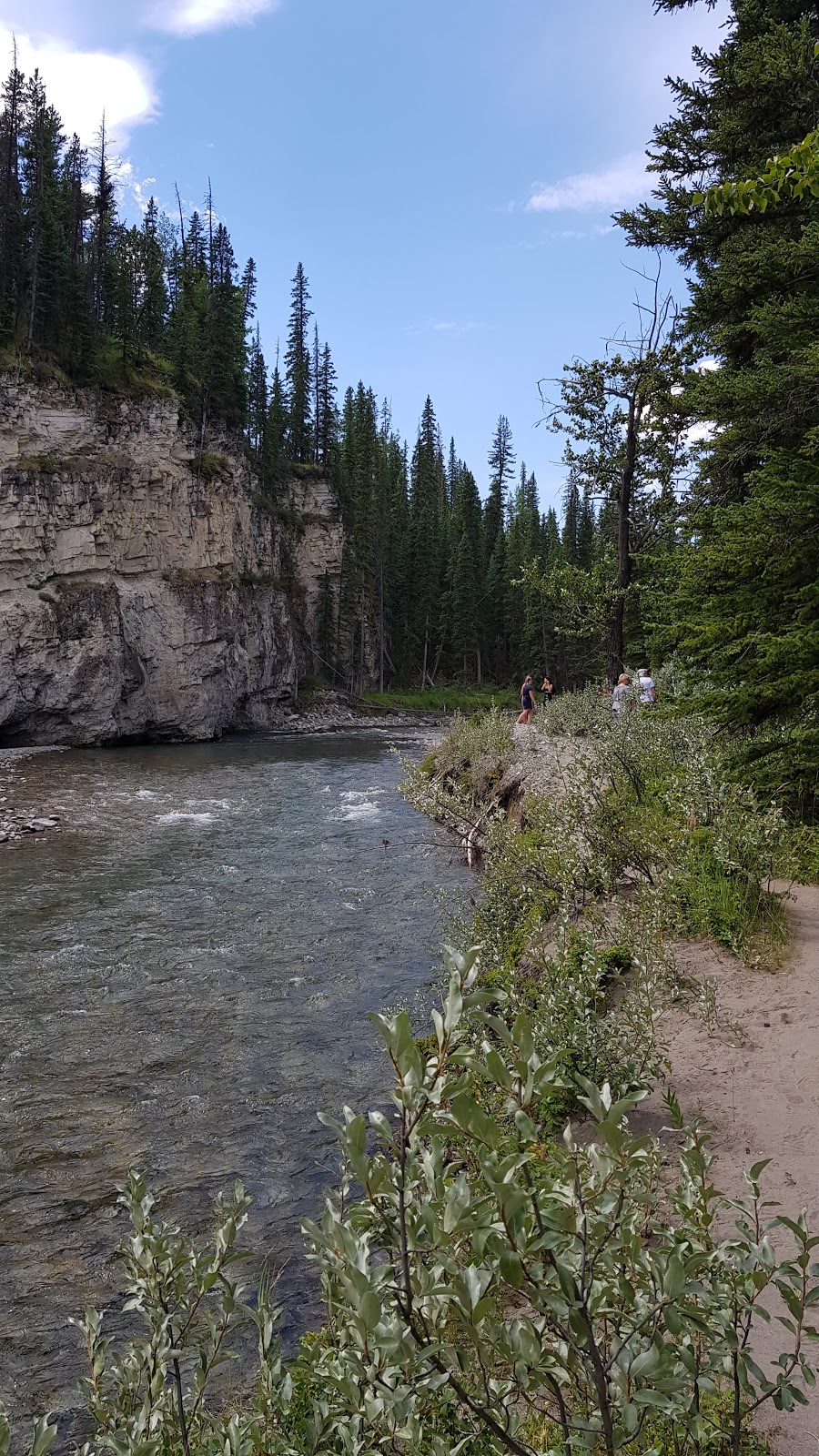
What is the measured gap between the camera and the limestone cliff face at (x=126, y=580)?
35812mm

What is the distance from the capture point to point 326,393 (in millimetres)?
67938

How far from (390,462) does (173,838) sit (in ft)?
248

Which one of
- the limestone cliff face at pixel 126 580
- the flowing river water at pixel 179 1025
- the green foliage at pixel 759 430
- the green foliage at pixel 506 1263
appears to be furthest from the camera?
the limestone cliff face at pixel 126 580

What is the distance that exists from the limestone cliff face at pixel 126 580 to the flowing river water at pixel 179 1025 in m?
20.6

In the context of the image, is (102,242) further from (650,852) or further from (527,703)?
(650,852)

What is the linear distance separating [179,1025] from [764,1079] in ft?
18.4

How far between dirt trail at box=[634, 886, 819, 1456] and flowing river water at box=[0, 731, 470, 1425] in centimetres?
248

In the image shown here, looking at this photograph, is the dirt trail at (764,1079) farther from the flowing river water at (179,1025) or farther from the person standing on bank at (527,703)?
the person standing on bank at (527,703)

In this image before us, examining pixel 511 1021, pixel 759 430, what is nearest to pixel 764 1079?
pixel 511 1021

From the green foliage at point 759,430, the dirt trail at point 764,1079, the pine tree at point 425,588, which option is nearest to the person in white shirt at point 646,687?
the green foliage at point 759,430

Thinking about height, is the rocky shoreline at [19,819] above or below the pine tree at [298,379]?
below

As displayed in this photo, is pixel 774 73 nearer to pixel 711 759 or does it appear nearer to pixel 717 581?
pixel 717 581

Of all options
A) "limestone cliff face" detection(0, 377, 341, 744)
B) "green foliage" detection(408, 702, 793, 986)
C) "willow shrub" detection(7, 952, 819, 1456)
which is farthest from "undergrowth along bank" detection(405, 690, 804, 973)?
"limestone cliff face" detection(0, 377, 341, 744)

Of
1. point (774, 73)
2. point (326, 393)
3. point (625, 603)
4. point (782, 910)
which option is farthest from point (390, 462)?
point (782, 910)
